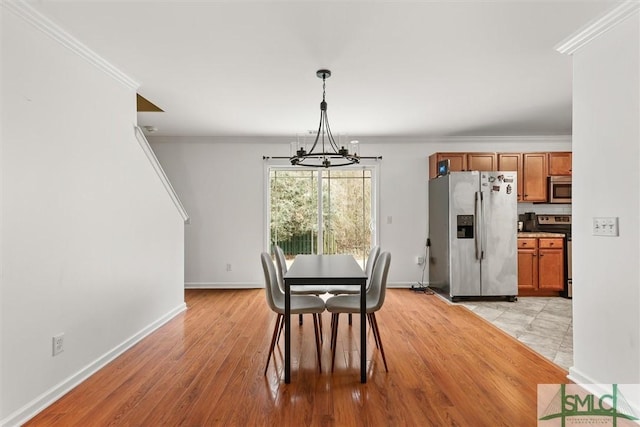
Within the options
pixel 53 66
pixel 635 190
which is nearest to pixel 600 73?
pixel 635 190

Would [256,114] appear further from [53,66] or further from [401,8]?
[401,8]

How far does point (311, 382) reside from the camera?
243 centimetres

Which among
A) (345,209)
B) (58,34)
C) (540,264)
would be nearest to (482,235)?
(540,264)

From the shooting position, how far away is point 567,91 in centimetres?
350

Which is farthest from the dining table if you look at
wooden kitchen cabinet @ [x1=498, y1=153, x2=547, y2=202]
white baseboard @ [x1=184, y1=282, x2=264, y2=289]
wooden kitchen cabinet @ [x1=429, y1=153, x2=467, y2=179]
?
wooden kitchen cabinet @ [x1=498, y1=153, x2=547, y2=202]

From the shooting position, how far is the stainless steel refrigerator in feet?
15.3

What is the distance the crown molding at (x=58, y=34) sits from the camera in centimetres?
198

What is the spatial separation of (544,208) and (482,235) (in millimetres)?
1664

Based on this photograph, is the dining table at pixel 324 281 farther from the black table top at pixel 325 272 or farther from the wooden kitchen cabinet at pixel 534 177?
the wooden kitchen cabinet at pixel 534 177

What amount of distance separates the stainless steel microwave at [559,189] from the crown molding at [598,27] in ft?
10.7

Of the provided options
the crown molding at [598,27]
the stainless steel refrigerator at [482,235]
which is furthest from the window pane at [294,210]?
the crown molding at [598,27]

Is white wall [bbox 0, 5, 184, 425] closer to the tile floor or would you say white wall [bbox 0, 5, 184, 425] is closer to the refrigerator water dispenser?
the tile floor

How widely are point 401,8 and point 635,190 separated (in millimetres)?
1725

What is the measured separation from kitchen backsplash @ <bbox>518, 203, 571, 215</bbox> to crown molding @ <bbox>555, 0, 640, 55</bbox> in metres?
3.46
